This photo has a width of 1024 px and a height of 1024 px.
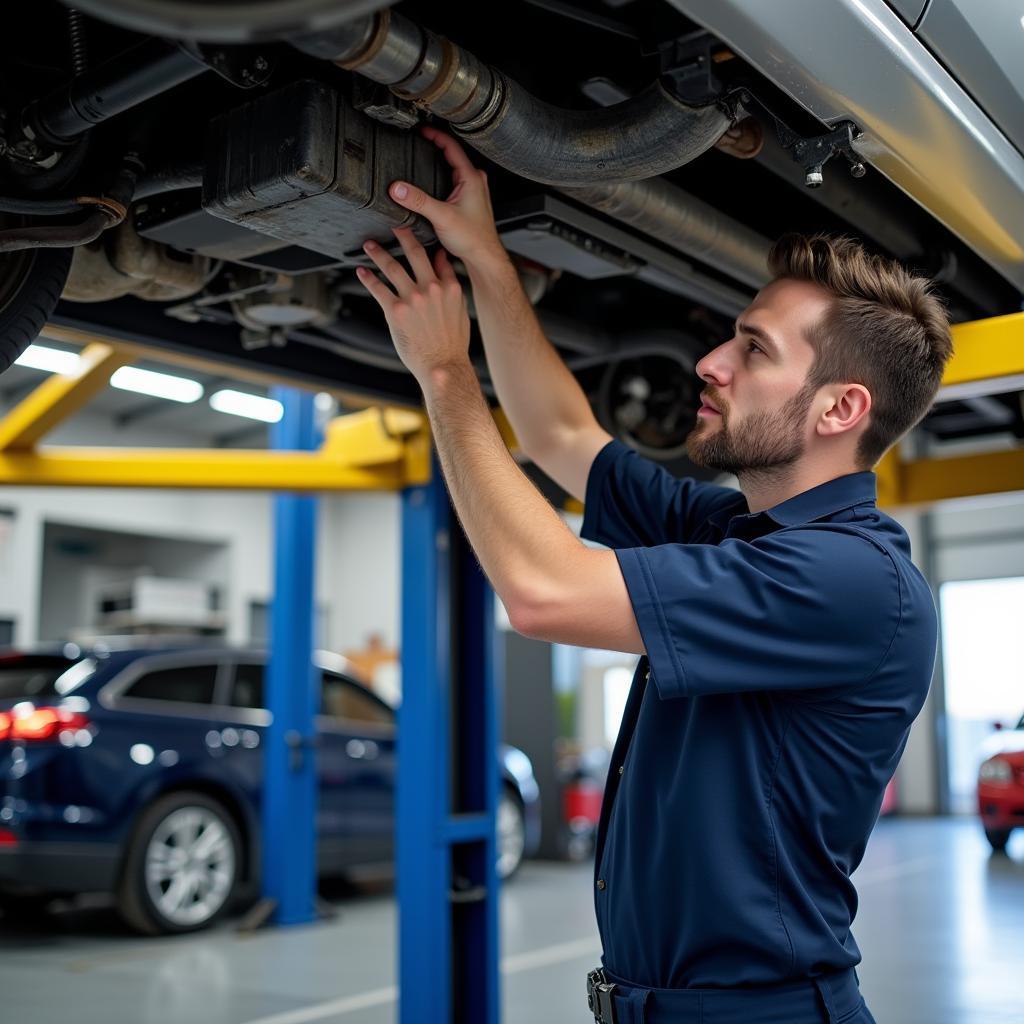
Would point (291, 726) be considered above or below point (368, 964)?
above

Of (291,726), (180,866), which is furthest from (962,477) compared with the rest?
(180,866)

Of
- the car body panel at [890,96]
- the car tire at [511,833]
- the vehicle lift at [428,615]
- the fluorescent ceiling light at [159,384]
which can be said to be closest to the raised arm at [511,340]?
the car body panel at [890,96]

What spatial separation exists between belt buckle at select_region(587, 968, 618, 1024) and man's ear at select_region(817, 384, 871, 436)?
0.78 metres

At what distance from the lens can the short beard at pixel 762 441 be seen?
1.51 metres

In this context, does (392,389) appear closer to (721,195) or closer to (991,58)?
(721,195)

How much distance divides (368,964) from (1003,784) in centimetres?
485

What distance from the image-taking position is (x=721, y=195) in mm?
2086

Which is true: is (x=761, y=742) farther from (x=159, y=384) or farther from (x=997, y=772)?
(x=159, y=384)

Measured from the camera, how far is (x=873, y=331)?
1.51m

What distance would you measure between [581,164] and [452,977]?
2.27 metres

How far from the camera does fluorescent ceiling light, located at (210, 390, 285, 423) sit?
12.4 meters

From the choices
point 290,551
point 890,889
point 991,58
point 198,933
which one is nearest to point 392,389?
point 991,58

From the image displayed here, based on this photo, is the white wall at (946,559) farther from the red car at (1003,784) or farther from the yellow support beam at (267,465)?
the yellow support beam at (267,465)

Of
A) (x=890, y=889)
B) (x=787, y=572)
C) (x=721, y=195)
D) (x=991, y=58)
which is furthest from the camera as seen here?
(x=890, y=889)
